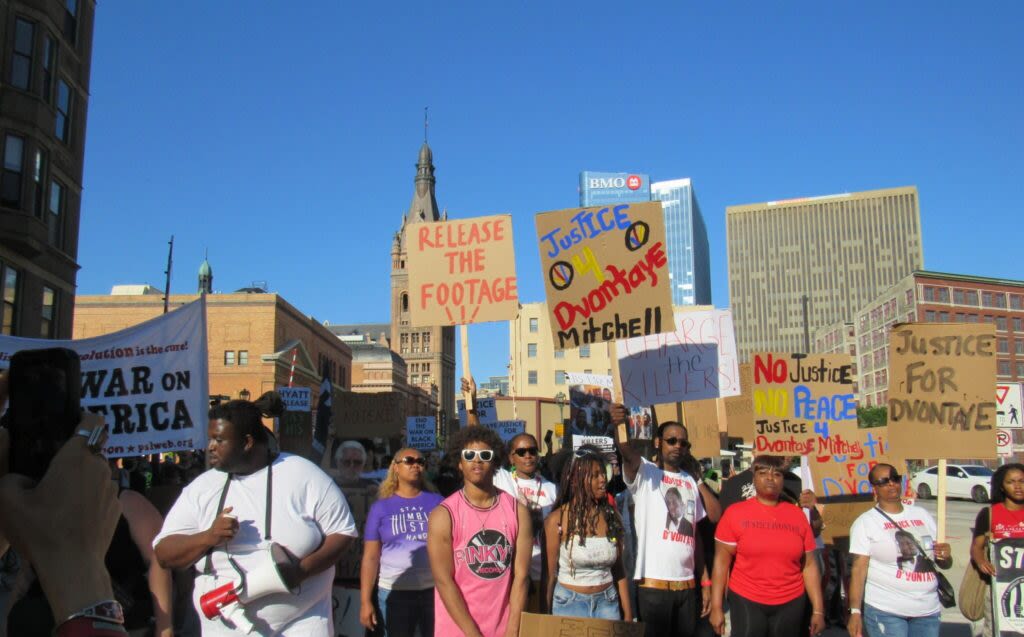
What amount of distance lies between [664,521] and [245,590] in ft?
10.2

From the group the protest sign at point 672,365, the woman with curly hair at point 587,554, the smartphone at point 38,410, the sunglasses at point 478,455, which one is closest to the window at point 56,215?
the protest sign at point 672,365

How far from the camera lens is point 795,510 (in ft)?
19.1

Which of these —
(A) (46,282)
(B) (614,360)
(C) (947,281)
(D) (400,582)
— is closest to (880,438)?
(B) (614,360)

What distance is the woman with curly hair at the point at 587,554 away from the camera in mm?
5262

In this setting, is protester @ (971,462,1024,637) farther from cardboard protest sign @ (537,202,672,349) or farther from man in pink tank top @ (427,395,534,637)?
man in pink tank top @ (427,395,534,637)

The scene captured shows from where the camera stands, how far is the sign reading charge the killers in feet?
29.6

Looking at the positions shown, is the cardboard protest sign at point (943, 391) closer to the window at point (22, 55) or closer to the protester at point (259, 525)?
the protester at point (259, 525)

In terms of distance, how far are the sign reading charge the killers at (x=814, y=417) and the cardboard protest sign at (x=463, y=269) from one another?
2868 millimetres

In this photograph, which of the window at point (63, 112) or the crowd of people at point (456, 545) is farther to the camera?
the window at point (63, 112)

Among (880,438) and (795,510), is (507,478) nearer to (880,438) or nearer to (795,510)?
(795,510)

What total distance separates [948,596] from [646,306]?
123 inches

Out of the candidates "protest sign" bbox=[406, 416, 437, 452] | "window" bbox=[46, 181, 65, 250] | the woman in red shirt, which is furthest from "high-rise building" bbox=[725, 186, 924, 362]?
the woman in red shirt

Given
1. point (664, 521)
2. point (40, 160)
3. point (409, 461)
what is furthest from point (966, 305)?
point (409, 461)

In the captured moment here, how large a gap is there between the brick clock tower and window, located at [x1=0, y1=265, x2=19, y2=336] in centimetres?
13790
